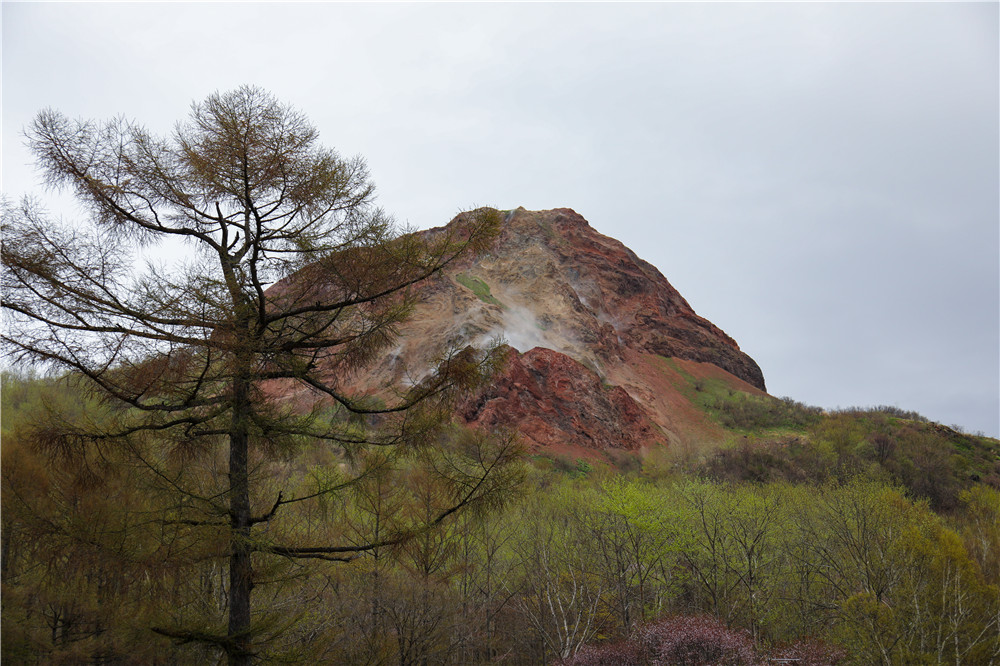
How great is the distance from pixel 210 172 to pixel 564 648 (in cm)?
1397

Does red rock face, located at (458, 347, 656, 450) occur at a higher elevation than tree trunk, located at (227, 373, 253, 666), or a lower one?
higher

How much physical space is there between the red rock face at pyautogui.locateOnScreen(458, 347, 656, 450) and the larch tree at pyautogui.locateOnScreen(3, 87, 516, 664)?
31.6 m

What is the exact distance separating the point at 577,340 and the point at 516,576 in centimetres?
3259

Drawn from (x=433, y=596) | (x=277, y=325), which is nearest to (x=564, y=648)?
(x=433, y=596)

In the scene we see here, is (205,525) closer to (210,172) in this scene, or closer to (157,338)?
(157,338)

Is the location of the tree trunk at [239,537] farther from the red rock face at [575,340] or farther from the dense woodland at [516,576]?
the red rock face at [575,340]

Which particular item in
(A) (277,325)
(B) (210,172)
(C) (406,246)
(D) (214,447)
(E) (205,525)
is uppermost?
(B) (210,172)

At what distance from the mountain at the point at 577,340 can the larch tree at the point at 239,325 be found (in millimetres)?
20514

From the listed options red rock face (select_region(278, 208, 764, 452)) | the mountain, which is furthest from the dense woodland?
Answer: red rock face (select_region(278, 208, 764, 452))

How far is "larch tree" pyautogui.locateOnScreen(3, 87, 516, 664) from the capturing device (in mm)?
6305

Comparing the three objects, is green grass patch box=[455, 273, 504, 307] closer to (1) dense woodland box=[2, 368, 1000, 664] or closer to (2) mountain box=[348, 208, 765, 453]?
(2) mountain box=[348, 208, 765, 453]

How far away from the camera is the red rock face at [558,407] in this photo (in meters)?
40.9

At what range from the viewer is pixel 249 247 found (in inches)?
294

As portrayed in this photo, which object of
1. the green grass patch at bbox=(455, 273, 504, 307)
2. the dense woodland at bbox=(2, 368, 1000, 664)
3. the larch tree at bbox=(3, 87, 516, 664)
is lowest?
the dense woodland at bbox=(2, 368, 1000, 664)
